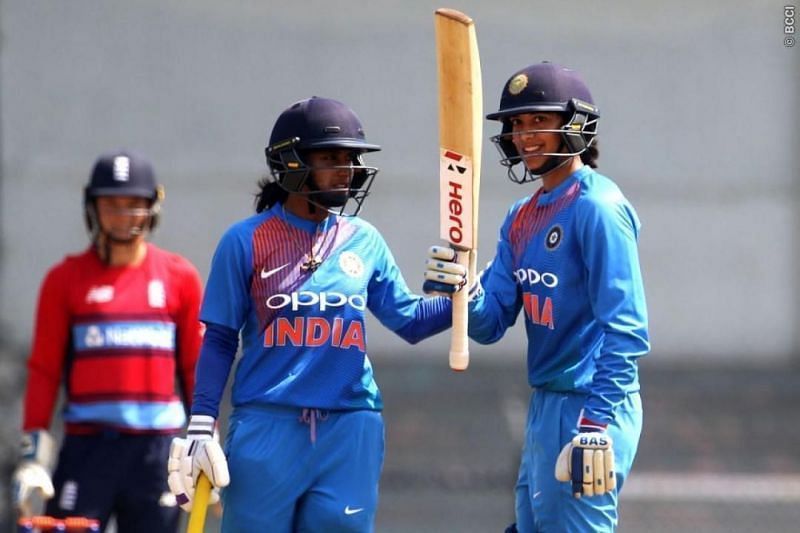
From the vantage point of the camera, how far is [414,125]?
40.9 ft

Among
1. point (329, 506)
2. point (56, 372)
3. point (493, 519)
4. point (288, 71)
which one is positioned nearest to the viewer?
point (329, 506)

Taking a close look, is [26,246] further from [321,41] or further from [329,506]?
[329,506]

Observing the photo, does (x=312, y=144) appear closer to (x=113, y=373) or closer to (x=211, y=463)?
(x=211, y=463)

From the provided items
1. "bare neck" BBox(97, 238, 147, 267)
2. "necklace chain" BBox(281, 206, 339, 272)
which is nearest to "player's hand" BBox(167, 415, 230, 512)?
"necklace chain" BBox(281, 206, 339, 272)

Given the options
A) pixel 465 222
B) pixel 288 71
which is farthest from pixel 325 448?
pixel 288 71

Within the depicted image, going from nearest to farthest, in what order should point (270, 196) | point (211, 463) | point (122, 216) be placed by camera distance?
point (211, 463)
point (270, 196)
point (122, 216)

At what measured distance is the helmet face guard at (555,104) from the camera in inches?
179

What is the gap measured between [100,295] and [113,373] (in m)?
0.28

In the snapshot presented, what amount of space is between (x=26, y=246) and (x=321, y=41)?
2.86m

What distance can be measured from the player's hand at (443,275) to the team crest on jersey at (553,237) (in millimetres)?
258

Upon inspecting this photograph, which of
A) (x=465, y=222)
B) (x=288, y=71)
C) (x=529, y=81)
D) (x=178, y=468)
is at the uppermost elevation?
(x=288, y=71)

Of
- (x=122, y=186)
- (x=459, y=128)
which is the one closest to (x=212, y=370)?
(x=459, y=128)

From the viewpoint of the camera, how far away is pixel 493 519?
26.8ft

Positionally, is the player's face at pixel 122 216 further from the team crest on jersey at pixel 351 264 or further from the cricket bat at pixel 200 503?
the cricket bat at pixel 200 503
